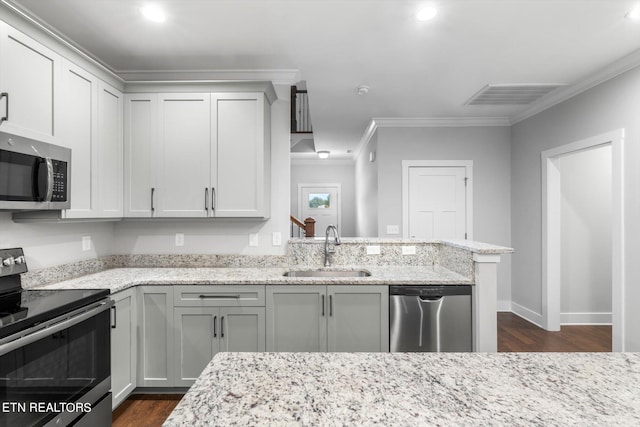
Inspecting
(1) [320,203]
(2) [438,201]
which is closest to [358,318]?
(2) [438,201]

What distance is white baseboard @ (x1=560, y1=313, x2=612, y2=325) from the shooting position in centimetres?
409

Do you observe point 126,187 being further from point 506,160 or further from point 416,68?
point 506,160

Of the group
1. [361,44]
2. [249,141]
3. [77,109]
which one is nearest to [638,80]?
[361,44]

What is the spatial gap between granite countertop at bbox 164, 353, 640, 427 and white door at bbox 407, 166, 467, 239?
11.9 feet

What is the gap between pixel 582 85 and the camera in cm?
329

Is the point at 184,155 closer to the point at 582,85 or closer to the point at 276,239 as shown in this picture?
the point at 276,239

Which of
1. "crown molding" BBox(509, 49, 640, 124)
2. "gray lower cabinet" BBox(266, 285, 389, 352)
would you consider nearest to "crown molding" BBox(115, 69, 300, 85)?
"gray lower cabinet" BBox(266, 285, 389, 352)

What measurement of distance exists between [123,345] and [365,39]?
281 cm

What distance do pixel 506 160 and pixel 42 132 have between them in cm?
498

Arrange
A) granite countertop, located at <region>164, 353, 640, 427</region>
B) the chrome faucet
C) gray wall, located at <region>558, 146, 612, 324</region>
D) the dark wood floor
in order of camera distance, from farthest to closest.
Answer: gray wall, located at <region>558, 146, 612, 324</region> → the chrome faucet → the dark wood floor → granite countertop, located at <region>164, 353, 640, 427</region>

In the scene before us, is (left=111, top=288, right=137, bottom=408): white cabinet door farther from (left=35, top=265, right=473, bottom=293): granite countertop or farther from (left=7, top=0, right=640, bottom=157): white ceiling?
(left=7, top=0, right=640, bottom=157): white ceiling

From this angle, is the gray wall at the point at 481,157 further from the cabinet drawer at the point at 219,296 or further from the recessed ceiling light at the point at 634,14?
the cabinet drawer at the point at 219,296

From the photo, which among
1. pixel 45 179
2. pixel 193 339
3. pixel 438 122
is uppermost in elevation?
pixel 438 122

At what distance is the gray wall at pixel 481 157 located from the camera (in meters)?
4.53
